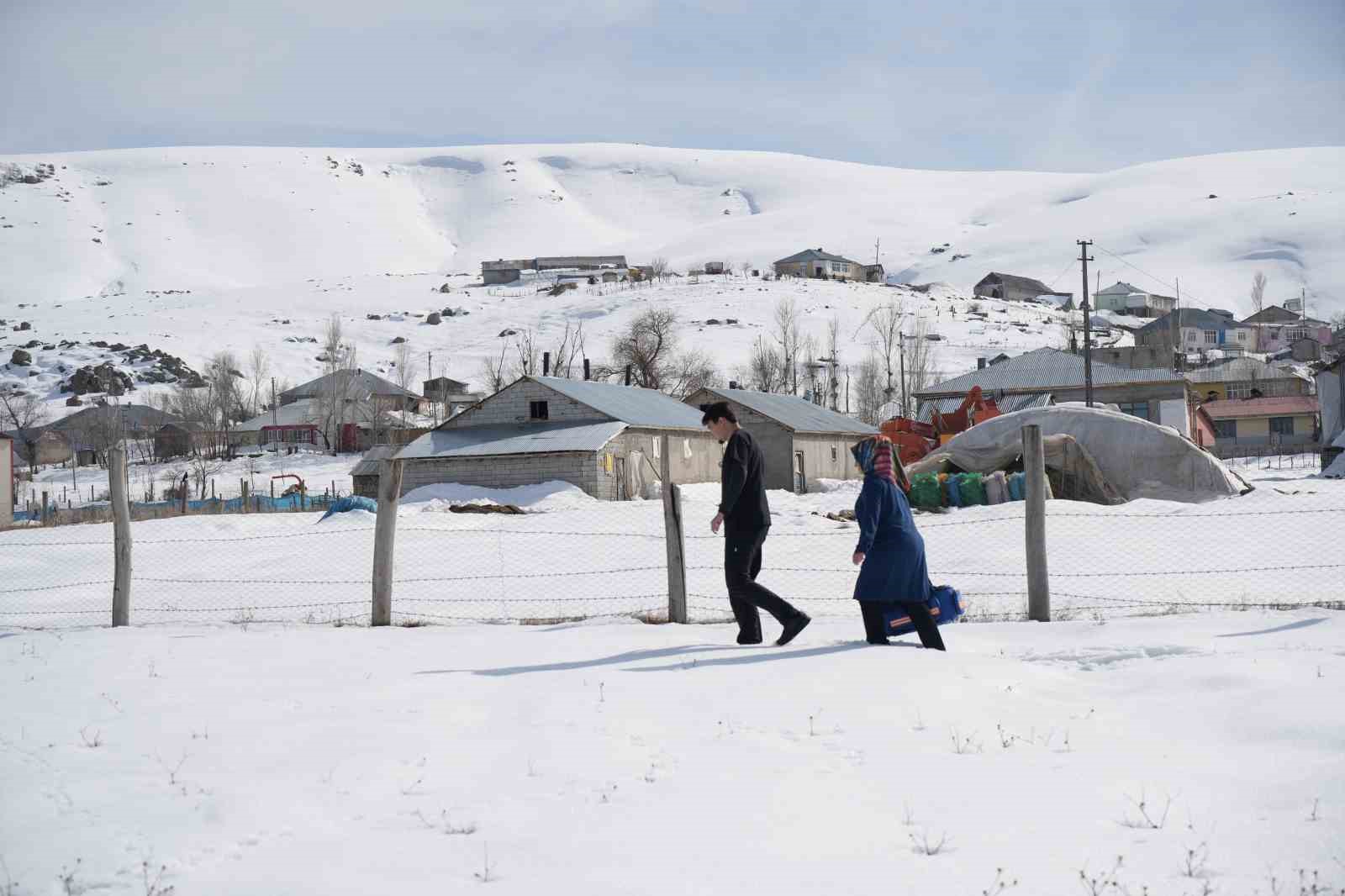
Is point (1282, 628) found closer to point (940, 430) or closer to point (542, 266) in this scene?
point (940, 430)

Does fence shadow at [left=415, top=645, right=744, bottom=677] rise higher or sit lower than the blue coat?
lower

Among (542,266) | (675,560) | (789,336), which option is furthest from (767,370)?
(675,560)

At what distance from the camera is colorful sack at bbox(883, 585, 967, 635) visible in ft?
27.5

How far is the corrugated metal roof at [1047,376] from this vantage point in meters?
64.1

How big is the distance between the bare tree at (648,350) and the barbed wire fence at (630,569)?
51104mm

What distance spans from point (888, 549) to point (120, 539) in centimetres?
747

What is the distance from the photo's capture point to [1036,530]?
1024cm

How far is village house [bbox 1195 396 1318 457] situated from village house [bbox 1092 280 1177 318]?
2485 inches

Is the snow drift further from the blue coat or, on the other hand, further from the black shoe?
the blue coat

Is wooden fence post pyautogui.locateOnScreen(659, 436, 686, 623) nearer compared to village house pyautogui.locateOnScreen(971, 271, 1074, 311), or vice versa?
wooden fence post pyautogui.locateOnScreen(659, 436, 686, 623)

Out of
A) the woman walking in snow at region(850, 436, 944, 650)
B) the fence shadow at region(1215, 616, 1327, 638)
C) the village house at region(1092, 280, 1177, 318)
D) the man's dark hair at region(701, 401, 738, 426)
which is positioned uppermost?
the village house at region(1092, 280, 1177, 318)

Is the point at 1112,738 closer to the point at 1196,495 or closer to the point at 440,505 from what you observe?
the point at 1196,495

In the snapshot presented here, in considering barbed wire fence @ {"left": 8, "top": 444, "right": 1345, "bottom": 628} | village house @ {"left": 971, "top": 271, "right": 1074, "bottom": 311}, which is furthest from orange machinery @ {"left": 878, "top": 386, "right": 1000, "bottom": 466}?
village house @ {"left": 971, "top": 271, "right": 1074, "bottom": 311}

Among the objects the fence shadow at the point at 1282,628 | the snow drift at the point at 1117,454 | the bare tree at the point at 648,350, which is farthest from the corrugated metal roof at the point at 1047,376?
the fence shadow at the point at 1282,628
